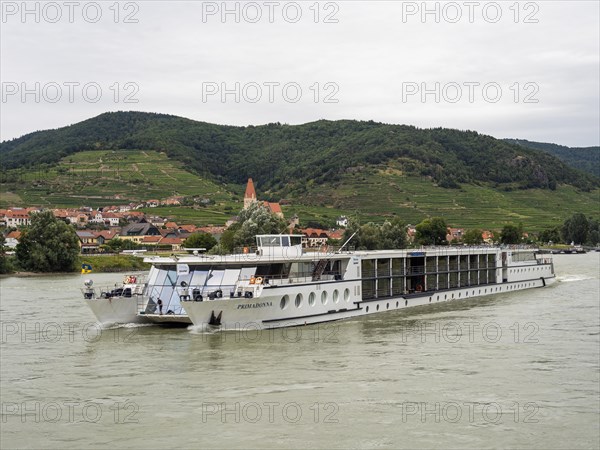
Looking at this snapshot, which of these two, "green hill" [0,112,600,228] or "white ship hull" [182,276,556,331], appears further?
"green hill" [0,112,600,228]

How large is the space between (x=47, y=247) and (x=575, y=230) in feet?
316

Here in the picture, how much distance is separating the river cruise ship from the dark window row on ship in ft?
0.20

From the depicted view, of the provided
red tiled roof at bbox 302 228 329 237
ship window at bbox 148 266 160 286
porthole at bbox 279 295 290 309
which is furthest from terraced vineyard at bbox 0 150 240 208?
porthole at bbox 279 295 290 309

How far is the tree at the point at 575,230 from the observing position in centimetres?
13412

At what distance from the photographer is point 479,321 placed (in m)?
35.2

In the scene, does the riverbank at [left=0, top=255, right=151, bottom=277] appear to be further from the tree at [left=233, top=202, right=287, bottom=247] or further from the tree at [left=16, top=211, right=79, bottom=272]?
the tree at [left=233, top=202, right=287, bottom=247]

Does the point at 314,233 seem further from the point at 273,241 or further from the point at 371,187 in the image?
the point at 273,241

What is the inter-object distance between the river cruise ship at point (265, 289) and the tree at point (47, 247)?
131 ft

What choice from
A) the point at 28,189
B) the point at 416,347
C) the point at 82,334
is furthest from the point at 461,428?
the point at 28,189

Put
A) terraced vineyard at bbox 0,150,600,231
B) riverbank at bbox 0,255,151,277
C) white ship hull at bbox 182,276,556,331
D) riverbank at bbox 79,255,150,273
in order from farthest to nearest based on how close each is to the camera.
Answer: terraced vineyard at bbox 0,150,600,231, riverbank at bbox 79,255,150,273, riverbank at bbox 0,255,151,277, white ship hull at bbox 182,276,556,331

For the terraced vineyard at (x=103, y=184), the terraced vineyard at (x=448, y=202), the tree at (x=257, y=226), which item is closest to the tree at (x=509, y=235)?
the terraced vineyard at (x=448, y=202)

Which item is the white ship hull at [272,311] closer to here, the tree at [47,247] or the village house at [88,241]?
the tree at [47,247]

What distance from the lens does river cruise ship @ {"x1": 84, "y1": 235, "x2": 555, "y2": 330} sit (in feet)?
97.4

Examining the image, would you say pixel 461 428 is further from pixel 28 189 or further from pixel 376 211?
pixel 28 189
